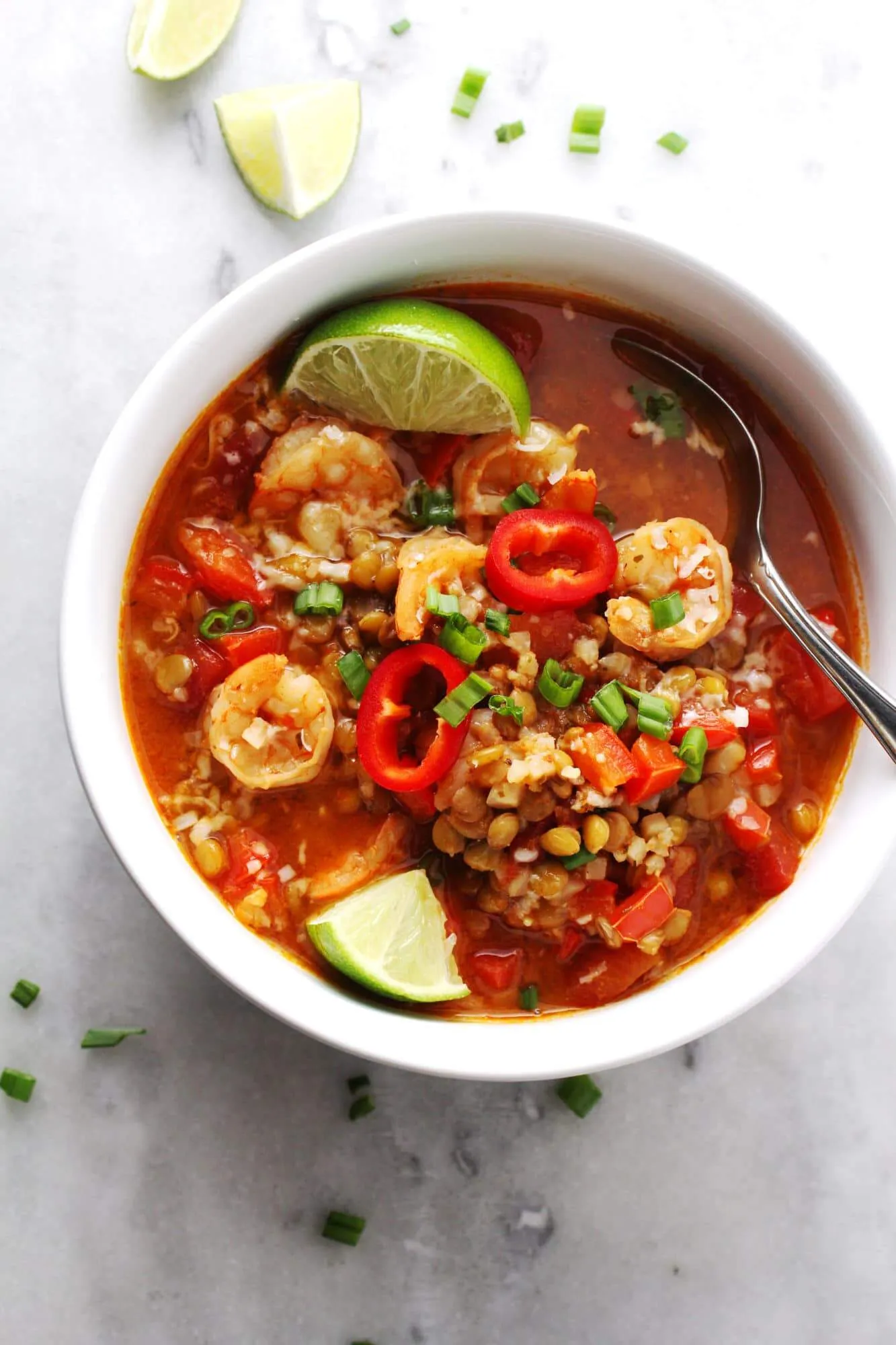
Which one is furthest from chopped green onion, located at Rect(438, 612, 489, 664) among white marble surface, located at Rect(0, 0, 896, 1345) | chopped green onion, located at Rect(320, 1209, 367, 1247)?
chopped green onion, located at Rect(320, 1209, 367, 1247)

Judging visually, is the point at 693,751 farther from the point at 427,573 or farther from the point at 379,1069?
the point at 379,1069

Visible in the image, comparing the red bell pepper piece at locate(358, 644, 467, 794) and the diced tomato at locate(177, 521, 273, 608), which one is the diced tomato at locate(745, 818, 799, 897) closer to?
the red bell pepper piece at locate(358, 644, 467, 794)

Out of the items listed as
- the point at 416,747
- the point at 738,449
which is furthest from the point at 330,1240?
the point at 738,449

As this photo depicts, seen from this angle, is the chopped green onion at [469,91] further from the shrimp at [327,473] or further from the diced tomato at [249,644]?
the diced tomato at [249,644]

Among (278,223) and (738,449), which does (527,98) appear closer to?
(278,223)

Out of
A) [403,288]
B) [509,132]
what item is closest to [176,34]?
[509,132]

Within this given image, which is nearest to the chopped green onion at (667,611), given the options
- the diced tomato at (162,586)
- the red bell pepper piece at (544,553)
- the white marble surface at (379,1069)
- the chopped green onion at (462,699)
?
the red bell pepper piece at (544,553)
